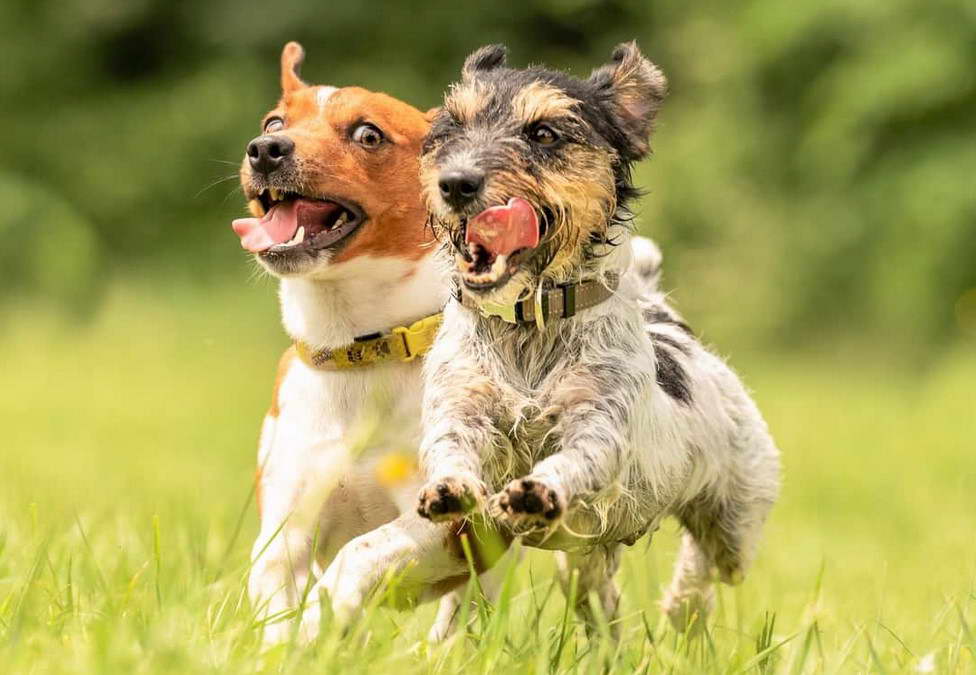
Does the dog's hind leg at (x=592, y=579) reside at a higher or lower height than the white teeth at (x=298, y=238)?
lower

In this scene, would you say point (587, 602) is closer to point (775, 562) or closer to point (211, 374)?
point (775, 562)

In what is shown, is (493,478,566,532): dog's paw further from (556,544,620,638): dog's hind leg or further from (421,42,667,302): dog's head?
(556,544,620,638): dog's hind leg

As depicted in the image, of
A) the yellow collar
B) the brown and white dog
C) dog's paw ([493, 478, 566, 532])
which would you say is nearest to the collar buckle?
dog's paw ([493, 478, 566, 532])

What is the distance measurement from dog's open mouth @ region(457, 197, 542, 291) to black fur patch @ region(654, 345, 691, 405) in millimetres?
553

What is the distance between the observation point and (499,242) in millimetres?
3020

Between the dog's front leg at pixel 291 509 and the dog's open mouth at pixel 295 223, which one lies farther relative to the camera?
the dog's open mouth at pixel 295 223

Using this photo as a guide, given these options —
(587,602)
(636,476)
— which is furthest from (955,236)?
(636,476)

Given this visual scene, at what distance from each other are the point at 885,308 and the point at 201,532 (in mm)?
8136

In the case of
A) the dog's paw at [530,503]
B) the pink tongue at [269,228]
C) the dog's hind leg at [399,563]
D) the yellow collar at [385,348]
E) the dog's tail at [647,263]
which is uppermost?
the pink tongue at [269,228]

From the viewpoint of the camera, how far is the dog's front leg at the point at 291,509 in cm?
370

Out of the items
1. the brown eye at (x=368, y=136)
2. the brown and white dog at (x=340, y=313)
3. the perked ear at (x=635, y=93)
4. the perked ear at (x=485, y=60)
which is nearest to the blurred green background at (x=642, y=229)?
the brown and white dog at (x=340, y=313)

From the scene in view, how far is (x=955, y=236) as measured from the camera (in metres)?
10.8

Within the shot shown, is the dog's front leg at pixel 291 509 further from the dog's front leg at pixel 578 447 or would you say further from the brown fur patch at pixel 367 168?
the dog's front leg at pixel 578 447

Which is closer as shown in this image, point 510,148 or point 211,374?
point 510,148
